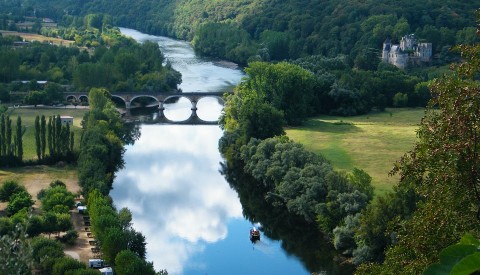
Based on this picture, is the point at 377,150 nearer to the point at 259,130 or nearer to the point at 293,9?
the point at 259,130

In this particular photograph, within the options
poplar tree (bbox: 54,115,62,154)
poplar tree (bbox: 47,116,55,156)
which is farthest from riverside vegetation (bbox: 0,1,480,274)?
poplar tree (bbox: 47,116,55,156)

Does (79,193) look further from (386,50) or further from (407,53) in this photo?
(386,50)

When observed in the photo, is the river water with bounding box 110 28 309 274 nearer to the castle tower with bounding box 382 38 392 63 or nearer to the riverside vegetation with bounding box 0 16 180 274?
the riverside vegetation with bounding box 0 16 180 274

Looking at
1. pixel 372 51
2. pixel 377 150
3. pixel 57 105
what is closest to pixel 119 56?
pixel 57 105

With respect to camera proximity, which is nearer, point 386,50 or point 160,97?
point 160,97

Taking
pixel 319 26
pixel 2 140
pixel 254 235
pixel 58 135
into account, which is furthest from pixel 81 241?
pixel 319 26

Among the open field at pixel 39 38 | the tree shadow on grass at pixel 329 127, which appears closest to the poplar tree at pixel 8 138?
the tree shadow on grass at pixel 329 127

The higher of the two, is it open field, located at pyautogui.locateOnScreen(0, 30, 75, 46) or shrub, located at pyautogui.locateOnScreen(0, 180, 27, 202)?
open field, located at pyautogui.locateOnScreen(0, 30, 75, 46)
